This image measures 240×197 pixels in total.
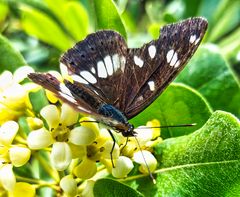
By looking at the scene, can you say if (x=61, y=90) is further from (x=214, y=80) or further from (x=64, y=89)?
(x=214, y=80)

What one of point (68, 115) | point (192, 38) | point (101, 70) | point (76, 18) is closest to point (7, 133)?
point (68, 115)

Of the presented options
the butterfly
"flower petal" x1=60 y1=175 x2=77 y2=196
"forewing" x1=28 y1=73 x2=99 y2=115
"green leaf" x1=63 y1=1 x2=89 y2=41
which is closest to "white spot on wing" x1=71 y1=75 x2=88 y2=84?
the butterfly

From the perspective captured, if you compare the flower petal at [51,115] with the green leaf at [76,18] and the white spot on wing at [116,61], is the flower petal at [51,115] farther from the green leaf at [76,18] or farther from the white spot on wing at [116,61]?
the green leaf at [76,18]

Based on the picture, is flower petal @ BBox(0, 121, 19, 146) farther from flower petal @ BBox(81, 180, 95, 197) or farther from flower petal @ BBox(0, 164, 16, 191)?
flower petal @ BBox(81, 180, 95, 197)

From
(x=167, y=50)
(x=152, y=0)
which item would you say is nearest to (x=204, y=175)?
(x=167, y=50)

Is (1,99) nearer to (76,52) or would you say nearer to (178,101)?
(76,52)

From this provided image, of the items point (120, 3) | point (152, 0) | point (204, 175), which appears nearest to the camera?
point (204, 175)

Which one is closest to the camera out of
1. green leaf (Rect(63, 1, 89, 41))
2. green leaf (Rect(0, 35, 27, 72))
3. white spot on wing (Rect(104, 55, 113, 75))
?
white spot on wing (Rect(104, 55, 113, 75))
